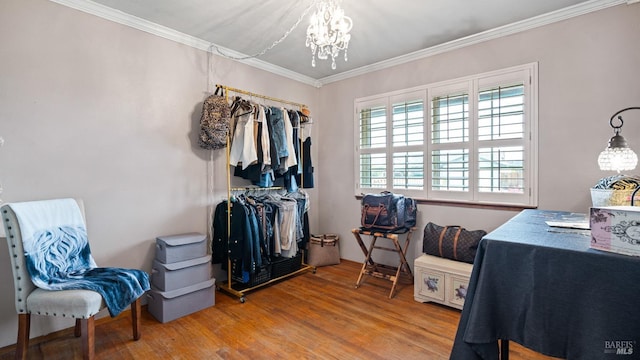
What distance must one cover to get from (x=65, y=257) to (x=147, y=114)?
131cm

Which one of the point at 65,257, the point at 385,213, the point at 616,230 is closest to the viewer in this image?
the point at 616,230

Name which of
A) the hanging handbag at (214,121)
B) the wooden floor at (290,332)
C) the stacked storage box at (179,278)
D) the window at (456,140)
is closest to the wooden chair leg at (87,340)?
the wooden floor at (290,332)

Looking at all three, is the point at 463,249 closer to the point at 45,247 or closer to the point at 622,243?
the point at 622,243

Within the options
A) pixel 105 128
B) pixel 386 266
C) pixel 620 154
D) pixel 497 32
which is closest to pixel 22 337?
pixel 105 128

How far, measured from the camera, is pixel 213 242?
307 centimetres

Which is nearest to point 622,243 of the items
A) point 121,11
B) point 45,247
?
point 45,247

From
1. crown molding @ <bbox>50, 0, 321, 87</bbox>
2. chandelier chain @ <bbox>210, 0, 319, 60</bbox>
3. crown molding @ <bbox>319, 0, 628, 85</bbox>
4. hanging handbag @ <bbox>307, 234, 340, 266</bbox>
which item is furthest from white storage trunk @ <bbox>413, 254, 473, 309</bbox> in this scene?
crown molding @ <bbox>50, 0, 321, 87</bbox>

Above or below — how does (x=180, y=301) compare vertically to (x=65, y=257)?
below

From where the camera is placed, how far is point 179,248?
2.49 m

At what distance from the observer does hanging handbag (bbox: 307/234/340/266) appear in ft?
12.4

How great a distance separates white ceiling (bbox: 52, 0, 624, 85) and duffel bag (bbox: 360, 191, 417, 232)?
162cm

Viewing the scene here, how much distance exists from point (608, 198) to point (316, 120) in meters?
3.29

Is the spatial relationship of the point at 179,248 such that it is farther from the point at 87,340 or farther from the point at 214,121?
the point at 214,121

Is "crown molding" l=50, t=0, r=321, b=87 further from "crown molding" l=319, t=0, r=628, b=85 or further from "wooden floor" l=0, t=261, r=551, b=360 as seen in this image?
"wooden floor" l=0, t=261, r=551, b=360
